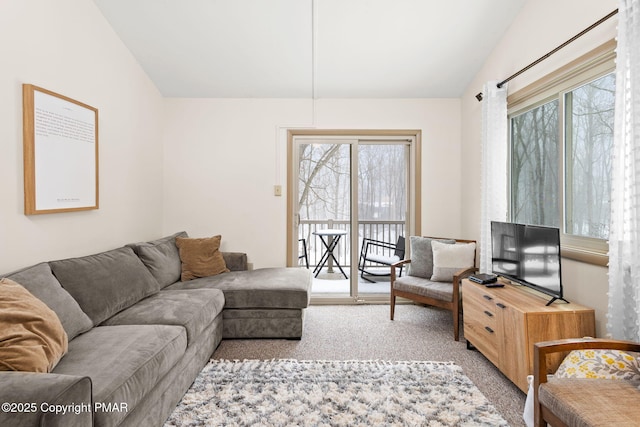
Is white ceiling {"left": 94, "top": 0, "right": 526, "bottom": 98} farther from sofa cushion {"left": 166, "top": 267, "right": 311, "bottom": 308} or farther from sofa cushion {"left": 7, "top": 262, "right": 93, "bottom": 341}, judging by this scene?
sofa cushion {"left": 7, "top": 262, "right": 93, "bottom": 341}

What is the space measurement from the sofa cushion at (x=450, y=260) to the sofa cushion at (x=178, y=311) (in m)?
2.07

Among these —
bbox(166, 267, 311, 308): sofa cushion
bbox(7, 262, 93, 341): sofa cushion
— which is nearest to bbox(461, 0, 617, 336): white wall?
bbox(166, 267, 311, 308): sofa cushion

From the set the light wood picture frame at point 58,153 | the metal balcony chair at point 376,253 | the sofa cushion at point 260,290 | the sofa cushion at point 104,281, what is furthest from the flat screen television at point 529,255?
the light wood picture frame at point 58,153

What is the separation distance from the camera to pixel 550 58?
2.69m

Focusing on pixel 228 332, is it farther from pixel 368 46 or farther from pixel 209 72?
pixel 368 46

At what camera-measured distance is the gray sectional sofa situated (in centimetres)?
130

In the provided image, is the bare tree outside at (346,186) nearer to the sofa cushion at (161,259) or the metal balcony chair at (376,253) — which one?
the metal balcony chair at (376,253)

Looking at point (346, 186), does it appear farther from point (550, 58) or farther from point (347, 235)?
point (550, 58)

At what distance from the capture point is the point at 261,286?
3.25m

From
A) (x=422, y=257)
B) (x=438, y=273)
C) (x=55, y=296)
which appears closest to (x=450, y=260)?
(x=438, y=273)

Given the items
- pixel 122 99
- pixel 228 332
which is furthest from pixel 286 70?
pixel 228 332

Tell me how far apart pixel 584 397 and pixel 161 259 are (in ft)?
10.3

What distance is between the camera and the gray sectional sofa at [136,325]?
1.30 meters

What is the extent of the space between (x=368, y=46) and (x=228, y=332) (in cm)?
292
